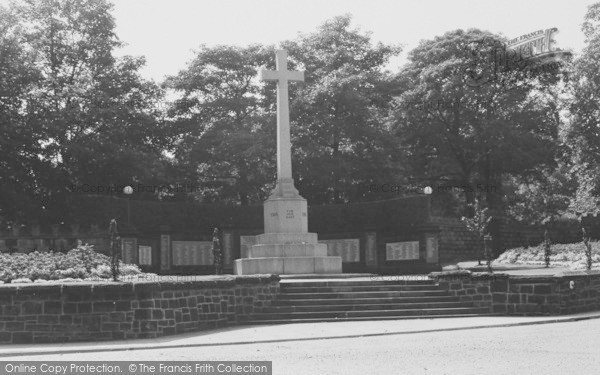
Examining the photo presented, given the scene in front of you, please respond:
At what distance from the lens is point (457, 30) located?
164 ft

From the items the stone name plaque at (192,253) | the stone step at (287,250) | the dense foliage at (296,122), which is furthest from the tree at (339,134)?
the stone step at (287,250)

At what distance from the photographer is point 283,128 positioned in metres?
31.7

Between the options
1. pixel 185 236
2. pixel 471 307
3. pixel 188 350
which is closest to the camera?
pixel 188 350

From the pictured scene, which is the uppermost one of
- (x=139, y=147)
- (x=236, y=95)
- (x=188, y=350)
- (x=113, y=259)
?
(x=236, y=95)

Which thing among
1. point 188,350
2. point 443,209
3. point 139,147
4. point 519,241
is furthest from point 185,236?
point 188,350

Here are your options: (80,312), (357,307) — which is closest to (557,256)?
A: (357,307)

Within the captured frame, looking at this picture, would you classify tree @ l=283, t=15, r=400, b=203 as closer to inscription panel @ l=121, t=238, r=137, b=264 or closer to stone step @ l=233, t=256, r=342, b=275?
inscription panel @ l=121, t=238, r=137, b=264

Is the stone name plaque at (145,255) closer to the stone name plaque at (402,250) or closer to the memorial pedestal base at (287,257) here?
the memorial pedestal base at (287,257)

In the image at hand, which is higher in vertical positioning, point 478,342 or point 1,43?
point 1,43

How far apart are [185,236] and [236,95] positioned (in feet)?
34.2

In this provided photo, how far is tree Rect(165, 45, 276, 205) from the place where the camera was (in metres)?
43.2

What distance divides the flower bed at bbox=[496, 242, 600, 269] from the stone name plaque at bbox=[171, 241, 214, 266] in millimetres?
13880

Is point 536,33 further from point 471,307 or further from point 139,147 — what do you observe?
point 471,307

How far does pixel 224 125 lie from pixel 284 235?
14.5m
